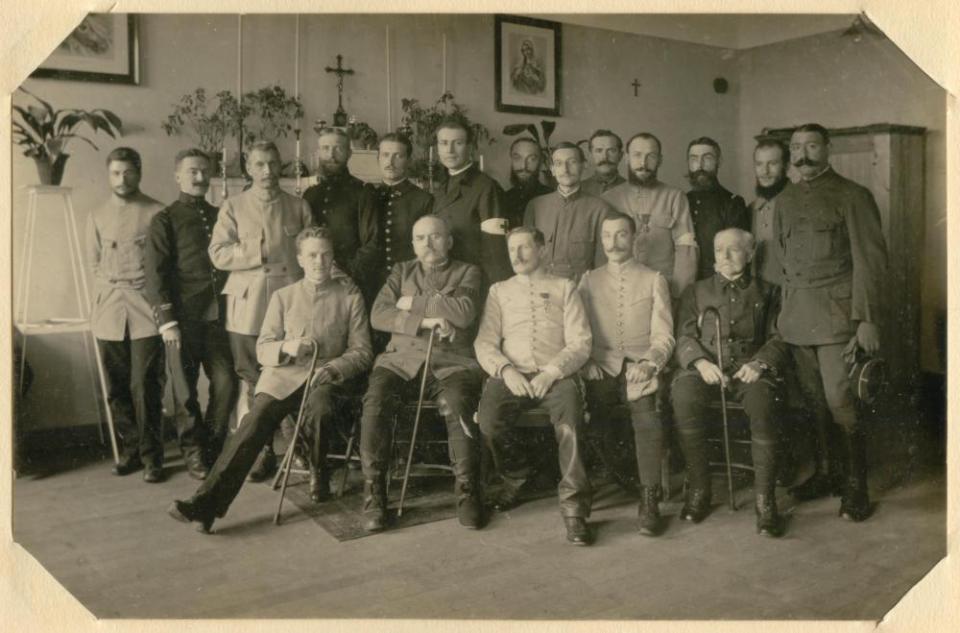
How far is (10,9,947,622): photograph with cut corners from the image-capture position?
2.35 meters

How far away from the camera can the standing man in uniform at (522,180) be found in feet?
9.12

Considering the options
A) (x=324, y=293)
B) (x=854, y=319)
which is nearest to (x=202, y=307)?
(x=324, y=293)

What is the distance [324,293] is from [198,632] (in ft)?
3.63

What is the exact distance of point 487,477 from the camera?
2887 mm

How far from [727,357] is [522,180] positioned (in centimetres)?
91

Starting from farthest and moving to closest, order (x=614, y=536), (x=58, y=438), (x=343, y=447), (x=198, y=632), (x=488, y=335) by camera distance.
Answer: (x=343, y=447), (x=488, y=335), (x=614, y=536), (x=58, y=438), (x=198, y=632)

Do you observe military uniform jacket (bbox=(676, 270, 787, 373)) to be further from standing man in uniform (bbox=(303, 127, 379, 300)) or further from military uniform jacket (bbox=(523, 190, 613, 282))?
standing man in uniform (bbox=(303, 127, 379, 300))

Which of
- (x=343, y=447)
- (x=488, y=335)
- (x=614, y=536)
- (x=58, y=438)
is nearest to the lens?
(x=58, y=438)

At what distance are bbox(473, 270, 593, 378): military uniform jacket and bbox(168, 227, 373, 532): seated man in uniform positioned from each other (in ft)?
1.40

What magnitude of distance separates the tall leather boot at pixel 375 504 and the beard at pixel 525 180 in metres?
1.07

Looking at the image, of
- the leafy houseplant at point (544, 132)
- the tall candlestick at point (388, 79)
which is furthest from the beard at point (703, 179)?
the tall candlestick at point (388, 79)

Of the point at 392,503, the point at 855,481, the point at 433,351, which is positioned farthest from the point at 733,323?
the point at 392,503

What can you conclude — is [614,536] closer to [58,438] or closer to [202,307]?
[202,307]

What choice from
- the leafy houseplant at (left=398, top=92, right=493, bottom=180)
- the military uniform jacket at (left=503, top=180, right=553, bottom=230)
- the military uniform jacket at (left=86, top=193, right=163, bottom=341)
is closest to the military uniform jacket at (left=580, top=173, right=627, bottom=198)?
the military uniform jacket at (left=503, top=180, right=553, bottom=230)
